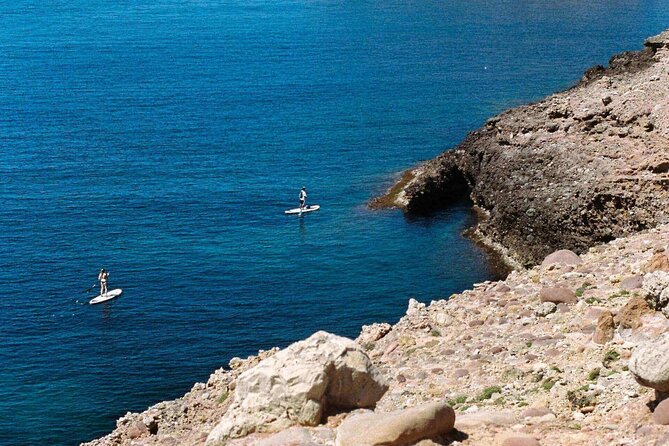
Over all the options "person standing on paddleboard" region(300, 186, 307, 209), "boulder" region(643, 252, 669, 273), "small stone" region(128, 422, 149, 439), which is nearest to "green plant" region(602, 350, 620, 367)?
"boulder" region(643, 252, 669, 273)

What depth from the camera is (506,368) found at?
33312 mm

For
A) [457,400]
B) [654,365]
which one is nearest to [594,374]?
[457,400]

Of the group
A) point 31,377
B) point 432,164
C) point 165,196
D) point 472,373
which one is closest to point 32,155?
point 165,196

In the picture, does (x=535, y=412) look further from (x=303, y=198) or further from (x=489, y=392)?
(x=303, y=198)

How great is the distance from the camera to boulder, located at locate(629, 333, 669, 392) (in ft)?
75.3

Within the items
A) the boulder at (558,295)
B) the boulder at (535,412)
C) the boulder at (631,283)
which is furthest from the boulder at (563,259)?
the boulder at (535,412)

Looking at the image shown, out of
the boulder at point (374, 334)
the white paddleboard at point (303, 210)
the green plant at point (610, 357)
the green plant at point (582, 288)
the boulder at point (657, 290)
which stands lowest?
the green plant at point (610, 357)

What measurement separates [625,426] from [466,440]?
12.3 feet

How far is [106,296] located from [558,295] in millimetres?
46139

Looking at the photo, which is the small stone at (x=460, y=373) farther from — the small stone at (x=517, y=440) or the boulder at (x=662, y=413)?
the boulder at (x=662, y=413)

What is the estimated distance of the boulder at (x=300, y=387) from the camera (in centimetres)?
2616

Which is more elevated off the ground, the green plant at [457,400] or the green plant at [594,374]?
the green plant at [594,374]

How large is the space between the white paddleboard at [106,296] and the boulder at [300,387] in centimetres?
5058

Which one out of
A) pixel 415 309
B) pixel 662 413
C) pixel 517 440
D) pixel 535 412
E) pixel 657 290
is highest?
pixel 415 309
